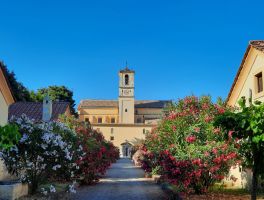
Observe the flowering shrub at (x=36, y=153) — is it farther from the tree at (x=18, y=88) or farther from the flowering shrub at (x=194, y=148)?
the tree at (x=18, y=88)

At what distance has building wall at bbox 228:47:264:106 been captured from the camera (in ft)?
56.1

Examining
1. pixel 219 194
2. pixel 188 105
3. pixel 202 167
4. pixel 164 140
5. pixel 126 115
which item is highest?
pixel 126 115

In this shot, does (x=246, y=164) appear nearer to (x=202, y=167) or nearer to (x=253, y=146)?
(x=253, y=146)

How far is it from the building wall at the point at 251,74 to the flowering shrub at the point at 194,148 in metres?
2.38

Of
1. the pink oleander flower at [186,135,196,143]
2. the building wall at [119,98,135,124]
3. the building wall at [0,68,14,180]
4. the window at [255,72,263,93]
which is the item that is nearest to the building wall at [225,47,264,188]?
the window at [255,72,263,93]

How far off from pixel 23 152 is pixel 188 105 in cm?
680

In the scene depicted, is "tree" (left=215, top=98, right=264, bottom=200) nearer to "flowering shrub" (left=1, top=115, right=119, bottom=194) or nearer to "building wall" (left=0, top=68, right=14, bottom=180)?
"flowering shrub" (left=1, top=115, right=119, bottom=194)

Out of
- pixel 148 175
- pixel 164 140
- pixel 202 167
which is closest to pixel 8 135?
pixel 202 167

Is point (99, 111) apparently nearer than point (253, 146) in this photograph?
No

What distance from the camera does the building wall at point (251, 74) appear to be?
17109 mm

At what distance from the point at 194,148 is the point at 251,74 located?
529 centimetres

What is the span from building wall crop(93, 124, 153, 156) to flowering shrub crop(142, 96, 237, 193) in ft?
241

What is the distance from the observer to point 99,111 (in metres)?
106

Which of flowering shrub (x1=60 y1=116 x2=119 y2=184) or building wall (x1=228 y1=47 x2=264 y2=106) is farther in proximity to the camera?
flowering shrub (x1=60 y1=116 x2=119 y2=184)
